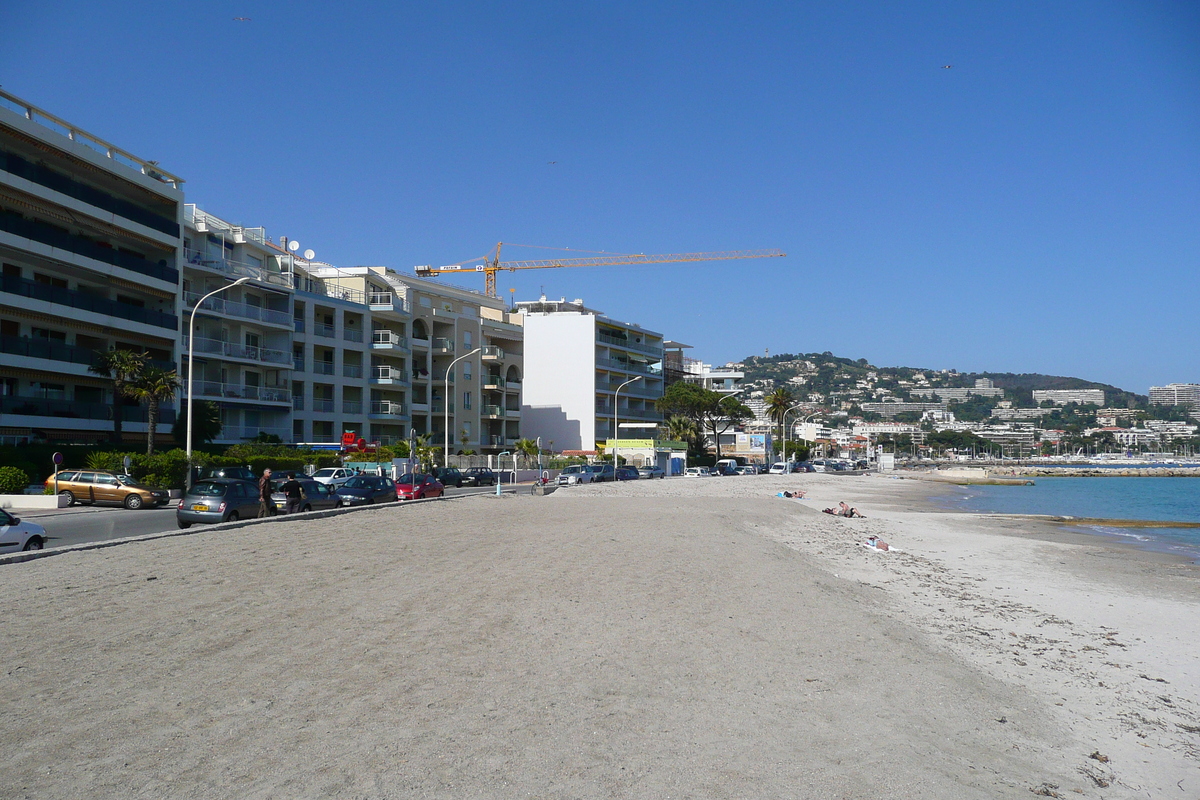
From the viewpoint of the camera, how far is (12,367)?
134ft

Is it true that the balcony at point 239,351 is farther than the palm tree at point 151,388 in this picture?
Yes

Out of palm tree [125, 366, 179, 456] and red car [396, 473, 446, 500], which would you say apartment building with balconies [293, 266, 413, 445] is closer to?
palm tree [125, 366, 179, 456]

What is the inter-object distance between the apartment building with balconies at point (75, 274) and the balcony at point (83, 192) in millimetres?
65

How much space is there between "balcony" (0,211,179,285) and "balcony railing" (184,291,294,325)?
4.56 metres

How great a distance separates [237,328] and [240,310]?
1647mm

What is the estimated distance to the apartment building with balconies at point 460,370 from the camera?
76500mm

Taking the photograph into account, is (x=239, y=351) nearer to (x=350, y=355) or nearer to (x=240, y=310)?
(x=240, y=310)

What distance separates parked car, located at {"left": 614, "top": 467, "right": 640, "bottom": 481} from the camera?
68.8 metres

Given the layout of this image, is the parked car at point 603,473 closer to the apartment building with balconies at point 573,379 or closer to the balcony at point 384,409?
the balcony at point 384,409

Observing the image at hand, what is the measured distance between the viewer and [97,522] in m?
27.7

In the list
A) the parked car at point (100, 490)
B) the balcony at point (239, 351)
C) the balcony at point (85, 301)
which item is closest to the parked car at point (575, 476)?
the balcony at point (239, 351)

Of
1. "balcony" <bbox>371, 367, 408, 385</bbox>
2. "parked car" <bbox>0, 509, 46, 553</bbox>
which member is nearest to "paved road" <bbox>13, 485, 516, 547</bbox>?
"parked car" <bbox>0, 509, 46, 553</bbox>

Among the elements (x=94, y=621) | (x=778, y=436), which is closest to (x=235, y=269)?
(x=94, y=621)

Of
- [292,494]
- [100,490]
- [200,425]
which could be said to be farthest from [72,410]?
[292,494]
